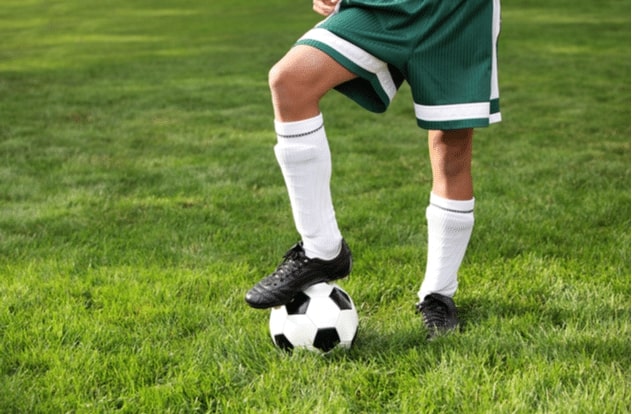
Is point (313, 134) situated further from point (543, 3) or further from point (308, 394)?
point (543, 3)

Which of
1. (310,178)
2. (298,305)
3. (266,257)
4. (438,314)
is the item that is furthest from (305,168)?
(266,257)

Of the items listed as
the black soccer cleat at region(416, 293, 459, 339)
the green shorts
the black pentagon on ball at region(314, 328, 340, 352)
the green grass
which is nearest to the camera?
the green grass

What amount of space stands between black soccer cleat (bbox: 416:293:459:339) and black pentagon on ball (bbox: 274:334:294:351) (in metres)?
0.54

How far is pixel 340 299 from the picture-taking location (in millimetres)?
2807

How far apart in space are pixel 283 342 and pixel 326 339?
0.16 m

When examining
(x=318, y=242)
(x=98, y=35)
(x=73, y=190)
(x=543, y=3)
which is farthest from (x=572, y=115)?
(x=543, y=3)

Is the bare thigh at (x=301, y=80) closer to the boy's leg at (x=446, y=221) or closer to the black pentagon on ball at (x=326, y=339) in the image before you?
the boy's leg at (x=446, y=221)

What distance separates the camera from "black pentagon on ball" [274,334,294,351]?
272cm

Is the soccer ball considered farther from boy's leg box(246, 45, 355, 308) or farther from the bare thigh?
the bare thigh

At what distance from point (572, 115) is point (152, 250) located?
5.44 metres

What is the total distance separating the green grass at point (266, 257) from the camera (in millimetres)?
2457

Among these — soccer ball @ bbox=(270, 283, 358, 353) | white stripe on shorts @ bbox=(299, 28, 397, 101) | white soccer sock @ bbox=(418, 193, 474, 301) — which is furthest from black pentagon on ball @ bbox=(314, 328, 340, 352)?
white stripe on shorts @ bbox=(299, 28, 397, 101)

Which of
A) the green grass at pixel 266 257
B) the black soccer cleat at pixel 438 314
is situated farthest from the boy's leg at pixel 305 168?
the black soccer cleat at pixel 438 314

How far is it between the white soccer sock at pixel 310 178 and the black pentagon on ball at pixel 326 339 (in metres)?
0.26
